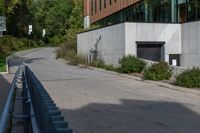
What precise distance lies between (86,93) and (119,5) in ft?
98.5

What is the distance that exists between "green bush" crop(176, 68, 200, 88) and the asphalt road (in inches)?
30.5

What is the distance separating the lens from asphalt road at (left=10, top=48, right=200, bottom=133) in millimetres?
11695

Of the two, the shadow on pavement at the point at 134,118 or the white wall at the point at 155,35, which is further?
the white wall at the point at 155,35

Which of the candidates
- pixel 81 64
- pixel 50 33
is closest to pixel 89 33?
pixel 81 64

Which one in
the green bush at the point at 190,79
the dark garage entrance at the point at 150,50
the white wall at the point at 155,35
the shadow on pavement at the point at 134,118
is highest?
the white wall at the point at 155,35

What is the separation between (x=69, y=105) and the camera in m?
16.2

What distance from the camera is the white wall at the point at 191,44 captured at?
3144cm

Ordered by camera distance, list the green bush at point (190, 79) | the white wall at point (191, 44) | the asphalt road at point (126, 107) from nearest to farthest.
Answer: the asphalt road at point (126, 107), the green bush at point (190, 79), the white wall at point (191, 44)

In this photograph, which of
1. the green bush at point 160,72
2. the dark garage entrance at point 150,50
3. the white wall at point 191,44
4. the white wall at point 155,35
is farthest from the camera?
the dark garage entrance at point 150,50

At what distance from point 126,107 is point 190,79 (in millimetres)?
6954

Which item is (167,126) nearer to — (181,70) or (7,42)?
(181,70)

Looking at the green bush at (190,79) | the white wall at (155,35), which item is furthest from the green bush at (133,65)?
the green bush at (190,79)

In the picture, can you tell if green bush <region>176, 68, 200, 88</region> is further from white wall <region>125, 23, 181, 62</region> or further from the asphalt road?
white wall <region>125, 23, 181, 62</region>

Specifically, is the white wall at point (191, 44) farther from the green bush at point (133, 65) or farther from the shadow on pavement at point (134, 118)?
the shadow on pavement at point (134, 118)
